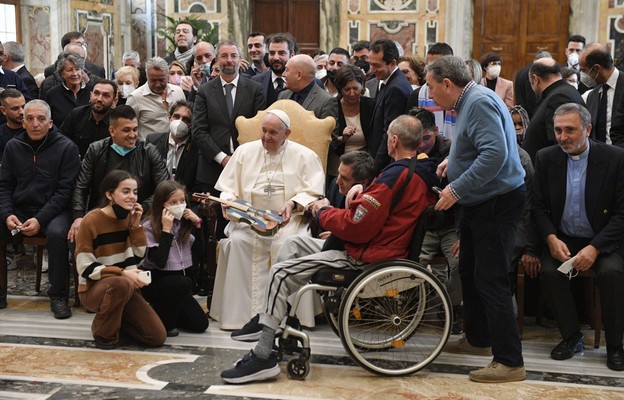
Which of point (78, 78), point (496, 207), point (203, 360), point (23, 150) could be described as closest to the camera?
point (496, 207)

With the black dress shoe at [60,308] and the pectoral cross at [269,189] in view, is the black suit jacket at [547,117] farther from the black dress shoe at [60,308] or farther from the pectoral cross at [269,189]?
the black dress shoe at [60,308]

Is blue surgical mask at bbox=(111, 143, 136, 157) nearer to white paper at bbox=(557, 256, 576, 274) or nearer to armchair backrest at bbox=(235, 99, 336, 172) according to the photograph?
armchair backrest at bbox=(235, 99, 336, 172)

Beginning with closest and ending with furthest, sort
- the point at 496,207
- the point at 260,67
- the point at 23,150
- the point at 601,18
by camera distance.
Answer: the point at 496,207 < the point at 23,150 < the point at 260,67 < the point at 601,18

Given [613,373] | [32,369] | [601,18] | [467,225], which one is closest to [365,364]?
[467,225]

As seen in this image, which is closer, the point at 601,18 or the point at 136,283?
the point at 136,283

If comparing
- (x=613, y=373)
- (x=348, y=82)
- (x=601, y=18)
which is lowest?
(x=613, y=373)

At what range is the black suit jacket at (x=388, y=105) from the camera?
6035mm

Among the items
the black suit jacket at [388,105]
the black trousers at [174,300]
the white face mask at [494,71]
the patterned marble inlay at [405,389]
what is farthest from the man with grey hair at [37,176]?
the white face mask at [494,71]

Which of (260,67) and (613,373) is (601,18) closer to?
(260,67)

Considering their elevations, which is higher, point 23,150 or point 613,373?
point 23,150

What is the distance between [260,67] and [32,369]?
428 cm

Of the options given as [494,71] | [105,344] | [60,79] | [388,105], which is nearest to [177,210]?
[105,344]

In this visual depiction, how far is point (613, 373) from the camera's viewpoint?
4750mm

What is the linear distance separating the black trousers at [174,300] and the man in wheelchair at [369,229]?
2.77ft
